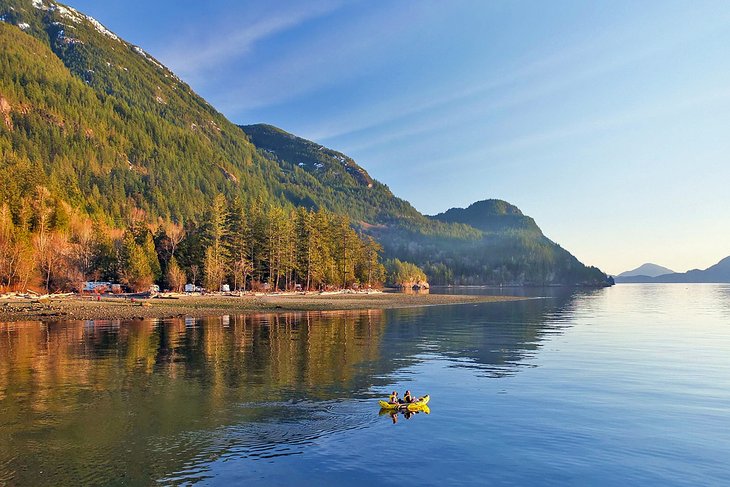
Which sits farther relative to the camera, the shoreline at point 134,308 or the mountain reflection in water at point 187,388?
the shoreline at point 134,308

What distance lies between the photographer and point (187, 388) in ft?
89.0

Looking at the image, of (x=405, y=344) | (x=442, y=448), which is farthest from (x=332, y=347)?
(x=442, y=448)

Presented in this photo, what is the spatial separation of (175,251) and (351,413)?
10812cm

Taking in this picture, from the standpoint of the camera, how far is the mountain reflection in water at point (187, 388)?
679 inches

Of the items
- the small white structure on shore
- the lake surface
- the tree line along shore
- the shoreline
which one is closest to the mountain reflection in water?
the lake surface

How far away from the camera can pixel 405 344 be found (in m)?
46.8

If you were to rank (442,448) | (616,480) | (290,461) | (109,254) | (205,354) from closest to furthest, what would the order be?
1. (616,480)
2. (290,461)
3. (442,448)
4. (205,354)
5. (109,254)

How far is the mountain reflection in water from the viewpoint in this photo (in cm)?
1723

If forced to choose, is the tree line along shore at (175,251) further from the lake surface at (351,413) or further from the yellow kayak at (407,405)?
the yellow kayak at (407,405)

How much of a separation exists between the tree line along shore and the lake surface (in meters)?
53.8

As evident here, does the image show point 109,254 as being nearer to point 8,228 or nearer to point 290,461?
point 8,228

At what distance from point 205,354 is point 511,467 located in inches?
1089

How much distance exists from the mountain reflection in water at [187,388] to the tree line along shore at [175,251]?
44.3 meters

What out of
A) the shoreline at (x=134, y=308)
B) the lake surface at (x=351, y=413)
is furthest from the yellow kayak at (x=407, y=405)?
the shoreline at (x=134, y=308)
